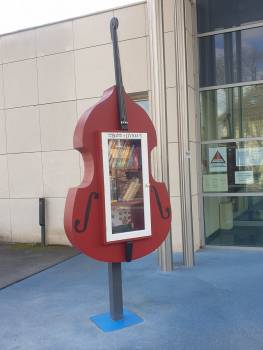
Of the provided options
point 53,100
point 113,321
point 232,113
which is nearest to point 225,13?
point 232,113

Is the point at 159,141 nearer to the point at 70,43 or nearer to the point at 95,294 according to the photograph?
the point at 95,294

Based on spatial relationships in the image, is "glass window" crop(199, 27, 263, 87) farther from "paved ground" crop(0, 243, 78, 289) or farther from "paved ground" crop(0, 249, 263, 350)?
"paved ground" crop(0, 243, 78, 289)

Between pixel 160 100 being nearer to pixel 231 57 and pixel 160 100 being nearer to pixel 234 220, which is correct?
pixel 231 57

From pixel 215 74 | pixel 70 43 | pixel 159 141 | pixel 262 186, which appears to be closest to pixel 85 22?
Answer: pixel 70 43

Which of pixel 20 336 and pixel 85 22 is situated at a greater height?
pixel 85 22

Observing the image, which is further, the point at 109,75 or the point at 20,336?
the point at 109,75

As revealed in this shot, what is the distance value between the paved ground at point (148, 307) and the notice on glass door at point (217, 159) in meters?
1.40

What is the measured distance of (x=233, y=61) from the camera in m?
6.22

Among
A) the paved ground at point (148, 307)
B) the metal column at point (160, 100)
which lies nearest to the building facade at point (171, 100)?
the metal column at point (160, 100)

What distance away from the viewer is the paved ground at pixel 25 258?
5.50 m

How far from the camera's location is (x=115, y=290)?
144 inches

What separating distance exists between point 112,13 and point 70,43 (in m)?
0.90

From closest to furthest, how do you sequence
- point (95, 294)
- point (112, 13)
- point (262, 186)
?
point (95, 294), point (262, 186), point (112, 13)

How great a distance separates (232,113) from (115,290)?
146 inches
